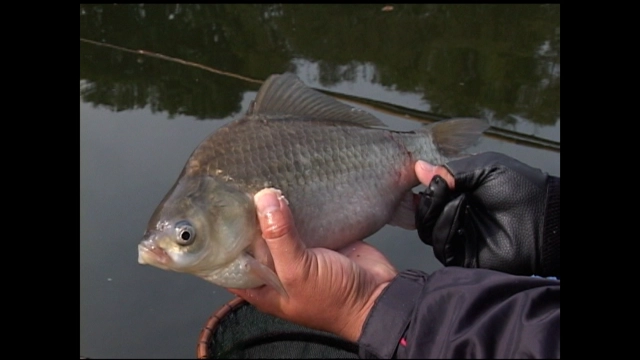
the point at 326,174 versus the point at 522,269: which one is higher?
the point at 326,174

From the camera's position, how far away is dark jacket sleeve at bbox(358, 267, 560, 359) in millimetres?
904

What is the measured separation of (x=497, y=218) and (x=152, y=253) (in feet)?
2.82

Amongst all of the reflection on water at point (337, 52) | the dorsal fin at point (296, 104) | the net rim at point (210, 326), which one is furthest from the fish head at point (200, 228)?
the reflection on water at point (337, 52)

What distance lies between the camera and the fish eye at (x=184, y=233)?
1148mm

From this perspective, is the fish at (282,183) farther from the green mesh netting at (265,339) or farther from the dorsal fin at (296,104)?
the green mesh netting at (265,339)

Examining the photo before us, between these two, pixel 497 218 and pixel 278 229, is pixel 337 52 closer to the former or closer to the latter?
pixel 497 218

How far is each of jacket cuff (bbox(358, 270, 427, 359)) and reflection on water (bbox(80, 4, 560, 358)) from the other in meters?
0.78

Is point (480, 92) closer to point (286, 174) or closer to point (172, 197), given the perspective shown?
point (286, 174)

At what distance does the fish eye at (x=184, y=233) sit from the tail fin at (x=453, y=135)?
709mm

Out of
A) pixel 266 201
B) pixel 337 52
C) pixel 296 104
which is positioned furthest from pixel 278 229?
pixel 337 52

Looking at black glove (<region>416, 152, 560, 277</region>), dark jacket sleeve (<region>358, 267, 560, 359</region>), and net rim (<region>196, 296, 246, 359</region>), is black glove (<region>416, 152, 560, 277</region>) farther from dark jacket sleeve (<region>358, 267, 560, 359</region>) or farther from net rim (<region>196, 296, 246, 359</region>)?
net rim (<region>196, 296, 246, 359</region>)

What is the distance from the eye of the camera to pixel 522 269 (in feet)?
4.92
